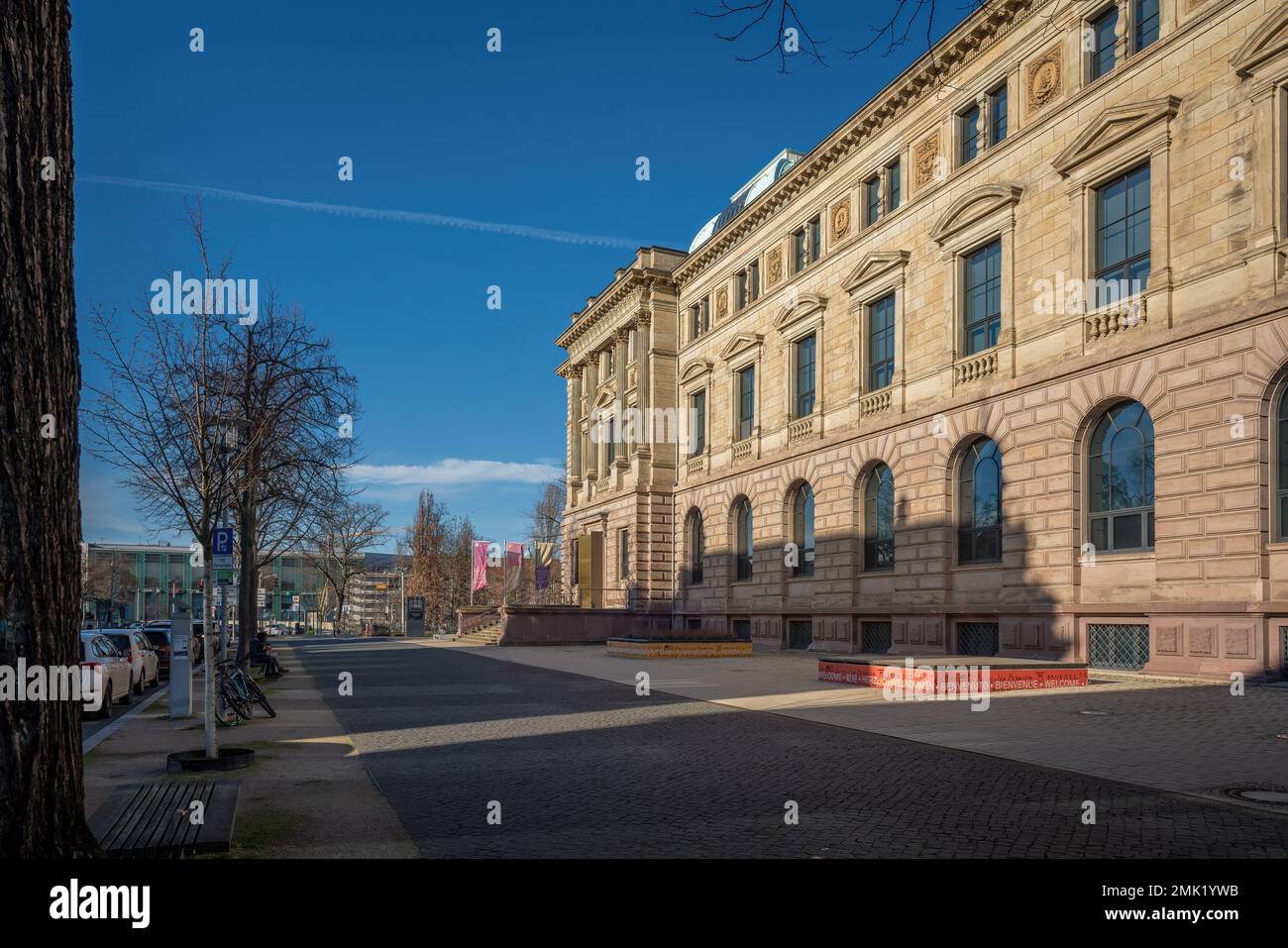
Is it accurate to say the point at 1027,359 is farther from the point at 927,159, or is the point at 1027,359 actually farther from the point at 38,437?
the point at 38,437

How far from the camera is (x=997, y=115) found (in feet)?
95.9

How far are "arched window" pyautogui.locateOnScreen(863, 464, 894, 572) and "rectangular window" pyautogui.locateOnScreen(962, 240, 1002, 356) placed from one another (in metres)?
5.72

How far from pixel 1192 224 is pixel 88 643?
24087 millimetres

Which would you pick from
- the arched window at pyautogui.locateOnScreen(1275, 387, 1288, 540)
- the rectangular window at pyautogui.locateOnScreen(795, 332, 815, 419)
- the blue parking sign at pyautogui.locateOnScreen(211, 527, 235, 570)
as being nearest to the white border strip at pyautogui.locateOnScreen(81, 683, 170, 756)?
the blue parking sign at pyautogui.locateOnScreen(211, 527, 235, 570)

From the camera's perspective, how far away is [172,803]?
7867mm

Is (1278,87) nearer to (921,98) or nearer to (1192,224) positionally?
(1192,224)

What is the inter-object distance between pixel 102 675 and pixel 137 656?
6.59 meters

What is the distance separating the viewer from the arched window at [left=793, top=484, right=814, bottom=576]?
127 ft

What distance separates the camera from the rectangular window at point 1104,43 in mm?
24797

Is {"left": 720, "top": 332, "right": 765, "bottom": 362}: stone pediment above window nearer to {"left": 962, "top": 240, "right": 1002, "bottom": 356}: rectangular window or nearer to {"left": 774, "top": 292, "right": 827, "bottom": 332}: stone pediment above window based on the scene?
{"left": 774, "top": 292, "right": 827, "bottom": 332}: stone pediment above window

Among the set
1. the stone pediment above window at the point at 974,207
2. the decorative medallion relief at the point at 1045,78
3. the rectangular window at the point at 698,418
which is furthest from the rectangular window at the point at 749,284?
the decorative medallion relief at the point at 1045,78

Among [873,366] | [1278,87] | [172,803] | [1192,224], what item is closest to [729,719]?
[172,803]

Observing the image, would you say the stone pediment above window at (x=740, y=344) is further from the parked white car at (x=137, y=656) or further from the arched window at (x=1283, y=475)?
the parked white car at (x=137, y=656)

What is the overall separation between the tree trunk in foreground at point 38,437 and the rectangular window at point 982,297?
26.2 metres
